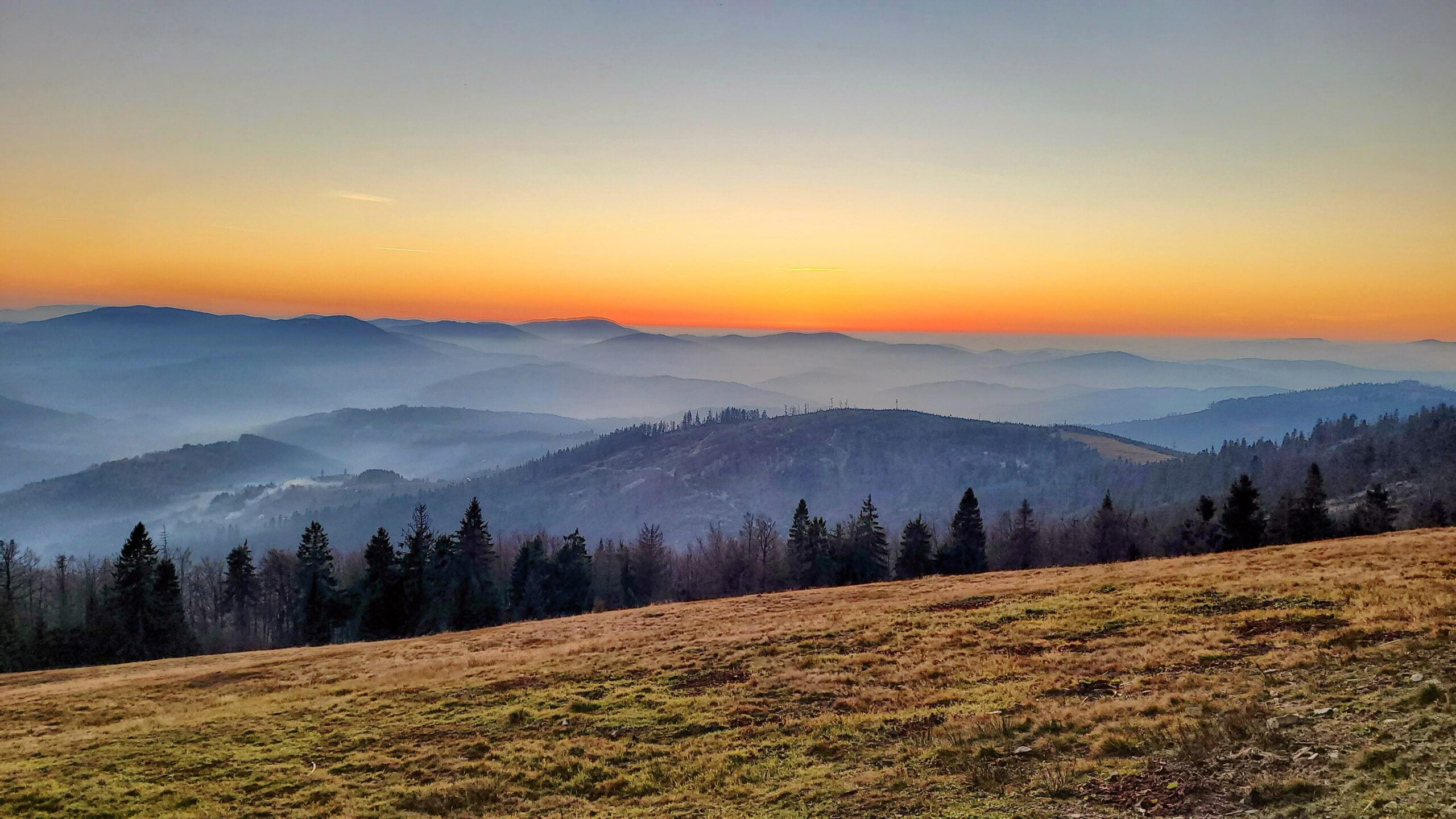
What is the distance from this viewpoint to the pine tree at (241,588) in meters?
94.0

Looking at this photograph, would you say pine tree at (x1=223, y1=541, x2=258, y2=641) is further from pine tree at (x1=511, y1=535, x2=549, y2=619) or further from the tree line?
pine tree at (x1=511, y1=535, x2=549, y2=619)

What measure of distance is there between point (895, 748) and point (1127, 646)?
35.4ft

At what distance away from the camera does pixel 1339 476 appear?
197750 millimetres

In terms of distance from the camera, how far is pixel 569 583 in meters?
99.4

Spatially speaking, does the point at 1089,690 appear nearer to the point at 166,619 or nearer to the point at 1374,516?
the point at 166,619

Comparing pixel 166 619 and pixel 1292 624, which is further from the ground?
pixel 1292 624

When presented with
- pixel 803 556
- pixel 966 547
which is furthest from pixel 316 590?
pixel 966 547

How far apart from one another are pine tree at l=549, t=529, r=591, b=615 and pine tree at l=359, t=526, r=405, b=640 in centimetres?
2019

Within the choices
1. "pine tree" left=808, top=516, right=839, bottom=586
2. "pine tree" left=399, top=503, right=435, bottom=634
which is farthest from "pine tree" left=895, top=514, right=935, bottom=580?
"pine tree" left=399, top=503, right=435, bottom=634

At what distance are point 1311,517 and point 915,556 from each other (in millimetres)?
46536

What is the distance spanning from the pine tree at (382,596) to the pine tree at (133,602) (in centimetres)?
2247

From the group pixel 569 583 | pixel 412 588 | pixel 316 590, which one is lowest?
pixel 569 583

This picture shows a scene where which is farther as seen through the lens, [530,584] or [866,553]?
[866,553]

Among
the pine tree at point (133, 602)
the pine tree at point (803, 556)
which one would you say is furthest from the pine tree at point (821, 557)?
the pine tree at point (133, 602)
